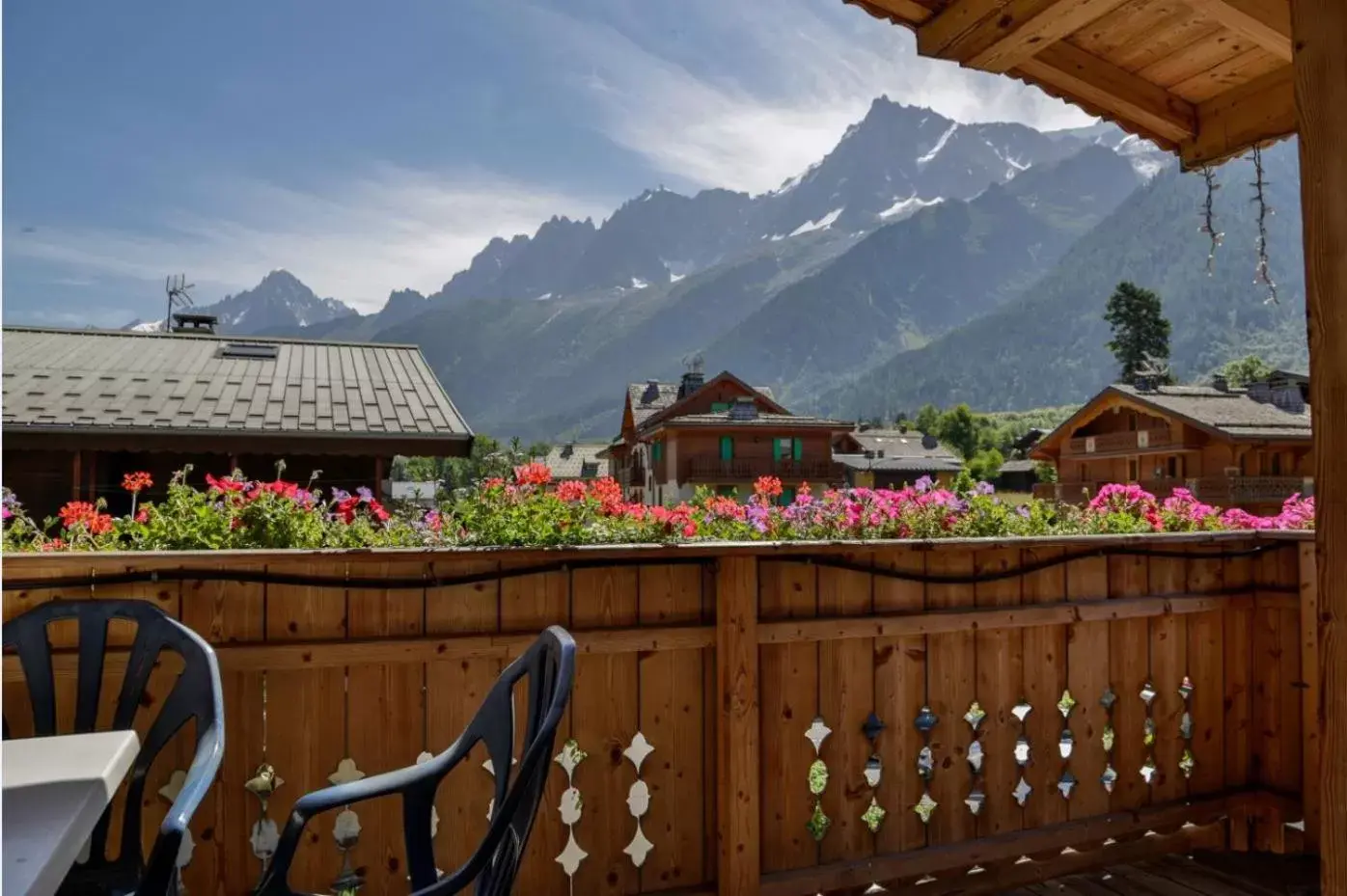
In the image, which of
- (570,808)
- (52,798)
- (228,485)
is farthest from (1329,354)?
(228,485)

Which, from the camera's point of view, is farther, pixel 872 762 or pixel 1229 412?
pixel 1229 412

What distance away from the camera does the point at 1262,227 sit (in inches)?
99.2

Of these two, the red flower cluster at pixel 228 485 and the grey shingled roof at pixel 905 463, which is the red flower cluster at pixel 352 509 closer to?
the red flower cluster at pixel 228 485

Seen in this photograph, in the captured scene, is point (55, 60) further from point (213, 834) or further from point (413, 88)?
point (413, 88)

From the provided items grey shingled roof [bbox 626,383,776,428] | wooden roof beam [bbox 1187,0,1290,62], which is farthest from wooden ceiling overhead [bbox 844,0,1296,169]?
grey shingled roof [bbox 626,383,776,428]

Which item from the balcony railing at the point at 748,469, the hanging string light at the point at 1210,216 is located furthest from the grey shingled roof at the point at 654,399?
the hanging string light at the point at 1210,216

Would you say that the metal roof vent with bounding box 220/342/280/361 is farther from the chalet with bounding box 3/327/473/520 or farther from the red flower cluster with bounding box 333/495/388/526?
→ the red flower cluster with bounding box 333/495/388/526

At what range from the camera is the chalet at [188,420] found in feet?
25.4

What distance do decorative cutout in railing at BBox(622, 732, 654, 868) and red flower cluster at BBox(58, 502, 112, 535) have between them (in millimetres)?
1407

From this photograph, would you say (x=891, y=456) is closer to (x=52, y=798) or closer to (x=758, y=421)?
(x=758, y=421)

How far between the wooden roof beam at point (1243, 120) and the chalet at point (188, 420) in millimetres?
7082

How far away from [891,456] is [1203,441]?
62.9 feet

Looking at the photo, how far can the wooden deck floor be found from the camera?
235 centimetres

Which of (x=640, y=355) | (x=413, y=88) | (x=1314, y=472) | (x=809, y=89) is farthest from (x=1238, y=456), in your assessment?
(x=640, y=355)
